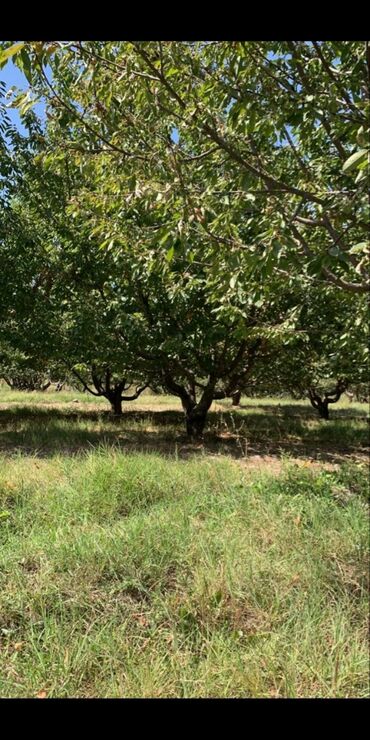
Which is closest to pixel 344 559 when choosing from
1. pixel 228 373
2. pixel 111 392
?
pixel 228 373

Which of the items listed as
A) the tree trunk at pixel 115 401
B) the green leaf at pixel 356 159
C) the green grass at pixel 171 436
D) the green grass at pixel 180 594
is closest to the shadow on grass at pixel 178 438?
the green grass at pixel 171 436

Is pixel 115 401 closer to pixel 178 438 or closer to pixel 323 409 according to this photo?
pixel 178 438

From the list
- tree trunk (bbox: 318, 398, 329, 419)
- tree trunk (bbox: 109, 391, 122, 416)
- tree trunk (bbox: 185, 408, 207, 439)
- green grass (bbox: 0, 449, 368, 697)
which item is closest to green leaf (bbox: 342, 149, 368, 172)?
green grass (bbox: 0, 449, 368, 697)

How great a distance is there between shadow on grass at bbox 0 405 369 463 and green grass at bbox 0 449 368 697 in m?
2.67

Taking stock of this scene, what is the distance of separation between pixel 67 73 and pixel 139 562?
316 centimetres

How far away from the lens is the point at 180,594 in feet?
8.09

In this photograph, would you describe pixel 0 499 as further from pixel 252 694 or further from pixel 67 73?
pixel 67 73

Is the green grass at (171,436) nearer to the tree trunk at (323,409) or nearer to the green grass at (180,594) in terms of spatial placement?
the green grass at (180,594)

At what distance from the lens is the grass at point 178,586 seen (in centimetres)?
190

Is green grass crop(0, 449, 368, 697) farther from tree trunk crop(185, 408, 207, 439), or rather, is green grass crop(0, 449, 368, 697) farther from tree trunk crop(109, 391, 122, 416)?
tree trunk crop(109, 391, 122, 416)

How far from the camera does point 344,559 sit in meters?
2.76

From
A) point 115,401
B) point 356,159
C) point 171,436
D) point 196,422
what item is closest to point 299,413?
point 115,401

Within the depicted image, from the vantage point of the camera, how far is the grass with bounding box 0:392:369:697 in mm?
1897

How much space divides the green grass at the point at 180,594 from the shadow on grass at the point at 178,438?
267 centimetres
